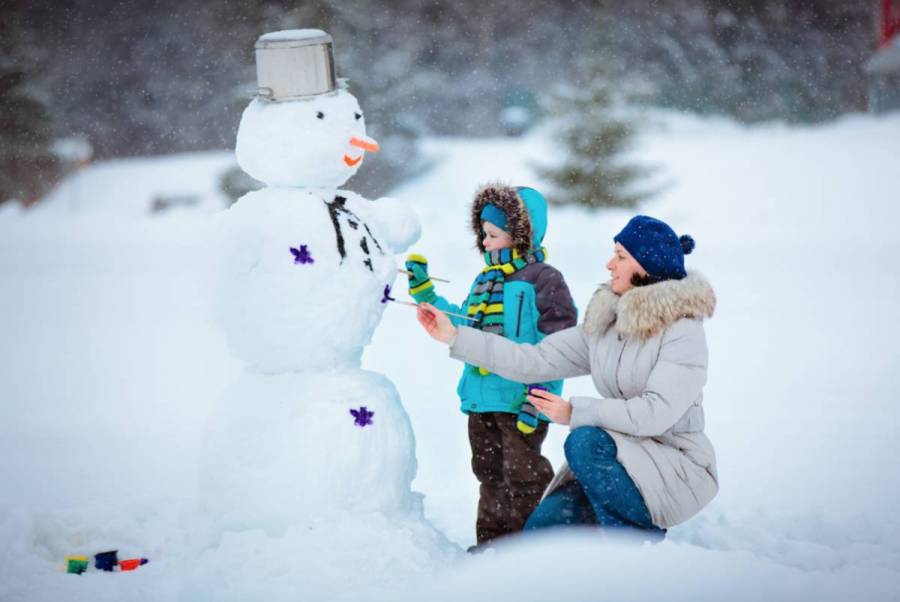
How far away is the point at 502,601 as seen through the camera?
8.24 ft

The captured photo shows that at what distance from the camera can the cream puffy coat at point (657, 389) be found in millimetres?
2756

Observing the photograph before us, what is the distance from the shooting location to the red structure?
1603 cm

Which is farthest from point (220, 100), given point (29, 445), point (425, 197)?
point (29, 445)

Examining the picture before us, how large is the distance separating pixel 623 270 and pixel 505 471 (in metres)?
0.87

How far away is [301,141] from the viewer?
3.21 metres

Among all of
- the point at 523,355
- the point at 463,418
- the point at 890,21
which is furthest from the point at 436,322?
the point at 890,21

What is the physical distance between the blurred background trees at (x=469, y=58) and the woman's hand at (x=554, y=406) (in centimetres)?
1579

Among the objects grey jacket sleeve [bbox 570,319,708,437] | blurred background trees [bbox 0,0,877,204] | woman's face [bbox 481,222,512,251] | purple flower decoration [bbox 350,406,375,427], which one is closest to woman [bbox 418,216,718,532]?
grey jacket sleeve [bbox 570,319,708,437]

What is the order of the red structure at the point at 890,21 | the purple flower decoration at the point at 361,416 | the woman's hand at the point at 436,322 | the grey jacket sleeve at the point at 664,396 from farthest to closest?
the red structure at the point at 890,21 → the purple flower decoration at the point at 361,416 → the woman's hand at the point at 436,322 → the grey jacket sleeve at the point at 664,396

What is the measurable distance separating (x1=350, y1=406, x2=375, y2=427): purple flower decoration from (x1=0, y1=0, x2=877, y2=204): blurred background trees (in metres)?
15.5

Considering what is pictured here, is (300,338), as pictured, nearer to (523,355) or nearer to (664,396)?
(523,355)

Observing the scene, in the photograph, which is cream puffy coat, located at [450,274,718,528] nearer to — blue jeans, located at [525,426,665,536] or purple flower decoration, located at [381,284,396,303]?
blue jeans, located at [525,426,665,536]

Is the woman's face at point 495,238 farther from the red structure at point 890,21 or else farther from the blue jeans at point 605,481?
the red structure at point 890,21

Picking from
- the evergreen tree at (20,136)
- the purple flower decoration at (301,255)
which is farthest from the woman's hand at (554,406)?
the evergreen tree at (20,136)
